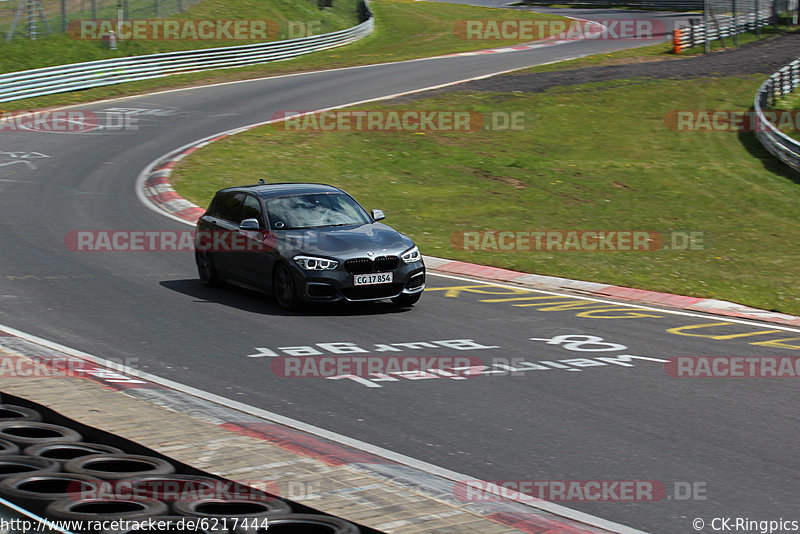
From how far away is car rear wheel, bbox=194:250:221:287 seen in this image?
1495 cm

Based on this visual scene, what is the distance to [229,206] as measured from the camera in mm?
15188

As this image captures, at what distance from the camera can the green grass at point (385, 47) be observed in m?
39.1

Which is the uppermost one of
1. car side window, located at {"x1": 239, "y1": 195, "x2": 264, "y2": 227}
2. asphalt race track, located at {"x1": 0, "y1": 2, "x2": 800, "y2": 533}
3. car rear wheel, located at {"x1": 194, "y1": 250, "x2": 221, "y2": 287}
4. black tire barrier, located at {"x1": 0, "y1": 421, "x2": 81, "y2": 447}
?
car side window, located at {"x1": 239, "y1": 195, "x2": 264, "y2": 227}

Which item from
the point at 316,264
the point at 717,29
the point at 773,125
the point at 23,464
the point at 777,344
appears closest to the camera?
the point at 23,464

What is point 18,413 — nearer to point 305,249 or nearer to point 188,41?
point 305,249

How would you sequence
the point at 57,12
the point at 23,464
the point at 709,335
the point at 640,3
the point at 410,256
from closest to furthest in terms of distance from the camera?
the point at 23,464
the point at 709,335
the point at 410,256
the point at 57,12
the point at 640,3

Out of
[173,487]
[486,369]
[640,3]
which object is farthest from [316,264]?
[640,3]

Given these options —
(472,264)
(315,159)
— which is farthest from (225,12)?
(472,264)

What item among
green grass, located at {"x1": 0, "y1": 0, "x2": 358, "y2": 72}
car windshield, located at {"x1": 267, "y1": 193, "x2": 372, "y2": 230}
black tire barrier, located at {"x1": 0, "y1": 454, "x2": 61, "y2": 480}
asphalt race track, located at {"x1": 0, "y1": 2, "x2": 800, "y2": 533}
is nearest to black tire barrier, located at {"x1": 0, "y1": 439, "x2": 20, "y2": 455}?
black tire barrier, located at {"x1": 0, "y1": 454, "x2": 61, "y2": 480}

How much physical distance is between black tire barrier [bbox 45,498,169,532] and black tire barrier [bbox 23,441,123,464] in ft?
3.63

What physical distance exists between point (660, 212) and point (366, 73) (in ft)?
72.5

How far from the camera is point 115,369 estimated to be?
1018 centimetres

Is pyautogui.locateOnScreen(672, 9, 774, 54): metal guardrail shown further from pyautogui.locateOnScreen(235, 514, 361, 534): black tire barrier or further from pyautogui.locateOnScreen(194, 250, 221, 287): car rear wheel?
pyautogui.locateOnScreen(235, 514, 361, 534): black tire barrier

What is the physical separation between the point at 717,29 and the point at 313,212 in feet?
151
